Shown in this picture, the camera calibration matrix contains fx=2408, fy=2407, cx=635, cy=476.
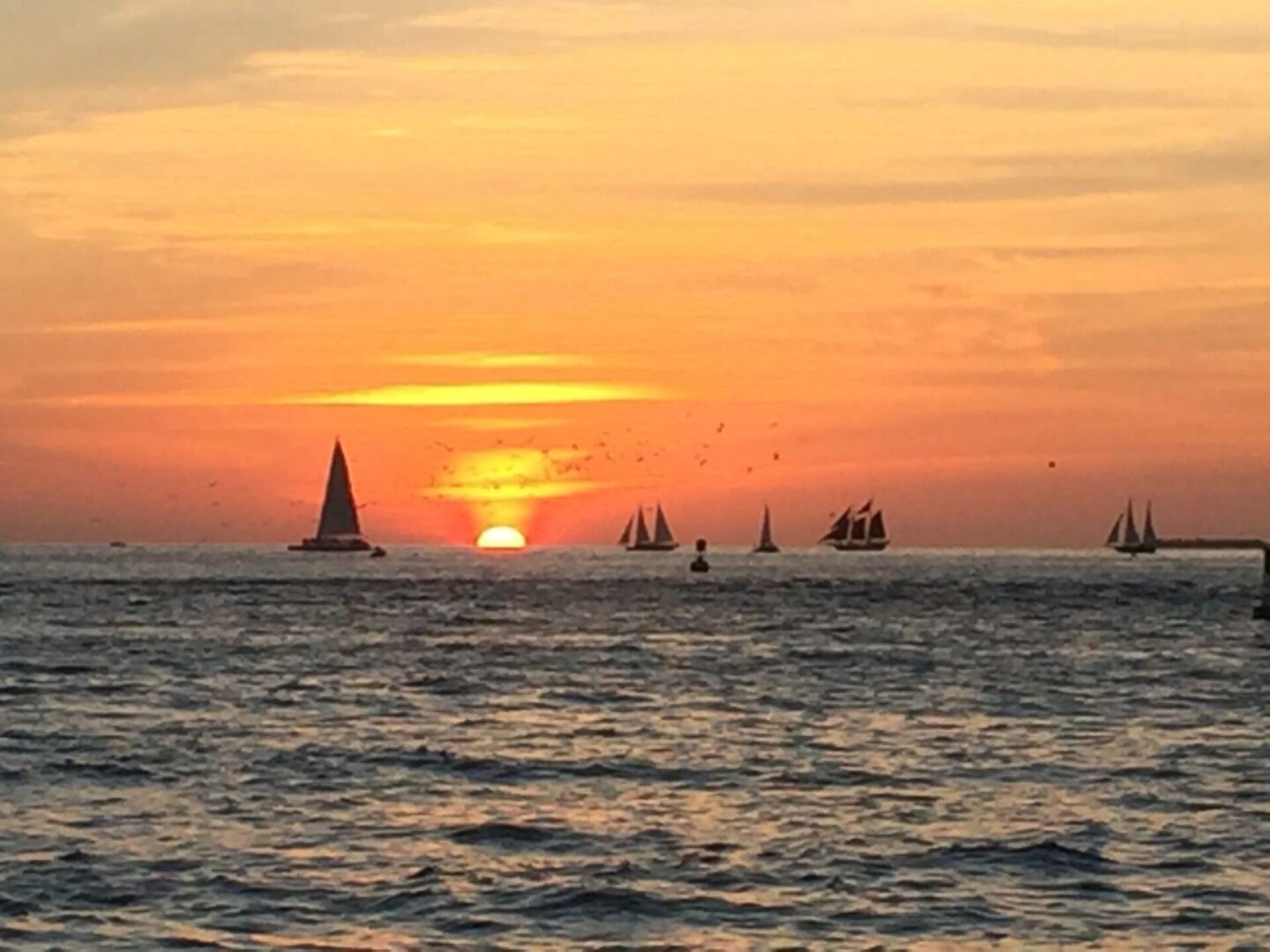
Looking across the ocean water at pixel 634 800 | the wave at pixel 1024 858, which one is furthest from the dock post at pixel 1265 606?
the wave at pixel 1024 858

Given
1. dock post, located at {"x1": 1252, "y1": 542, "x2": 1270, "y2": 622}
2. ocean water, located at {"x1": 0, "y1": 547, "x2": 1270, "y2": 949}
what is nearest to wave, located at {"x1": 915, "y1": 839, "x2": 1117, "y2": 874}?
ocean water, located at {"x1": 0, "y1": 547, "x2": 1270, "y2": 949}

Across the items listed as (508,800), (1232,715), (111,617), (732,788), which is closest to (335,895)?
(508,800)

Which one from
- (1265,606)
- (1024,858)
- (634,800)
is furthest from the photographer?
(1265,606)

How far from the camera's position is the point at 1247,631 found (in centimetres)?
10525

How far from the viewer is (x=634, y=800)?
37469 mm

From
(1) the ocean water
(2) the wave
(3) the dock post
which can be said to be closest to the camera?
(1) the ocean water

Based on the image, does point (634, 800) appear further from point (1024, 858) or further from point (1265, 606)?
point (1265, 606)

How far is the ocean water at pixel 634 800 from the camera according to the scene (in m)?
27.1

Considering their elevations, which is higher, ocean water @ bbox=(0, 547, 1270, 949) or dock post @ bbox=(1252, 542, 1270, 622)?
dock post @ bbox=(1252, 542, 1270, 622)

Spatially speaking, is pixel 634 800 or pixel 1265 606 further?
pixel 1265 606

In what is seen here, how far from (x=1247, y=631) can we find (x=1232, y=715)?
2068 inches

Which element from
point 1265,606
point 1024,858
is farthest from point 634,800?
point 1265,606

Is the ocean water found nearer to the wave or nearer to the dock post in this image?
the wave

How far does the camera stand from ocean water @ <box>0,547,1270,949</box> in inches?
1065
